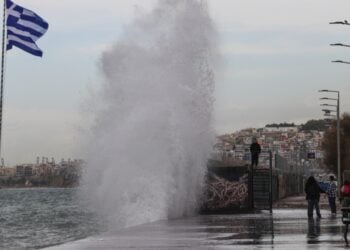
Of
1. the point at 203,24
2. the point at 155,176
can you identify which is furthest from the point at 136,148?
the point at 203,24

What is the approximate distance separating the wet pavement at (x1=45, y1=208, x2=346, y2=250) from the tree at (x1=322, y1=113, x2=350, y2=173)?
6616 centimetres

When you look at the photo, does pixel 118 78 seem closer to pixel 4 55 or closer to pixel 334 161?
pixel 4 55

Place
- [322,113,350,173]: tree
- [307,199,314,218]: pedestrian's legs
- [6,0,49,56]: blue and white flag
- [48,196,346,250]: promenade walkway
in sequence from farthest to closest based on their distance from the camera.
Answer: [322,113,350,173]: tree, [307,199,314,218]: pedestrian's legs, [6,0,49,56]: blue and white flag, [48,196,346,250]: promenade walkway

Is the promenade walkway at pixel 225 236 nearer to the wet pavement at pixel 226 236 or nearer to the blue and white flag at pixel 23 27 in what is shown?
the wet pavement at pixel 226 236

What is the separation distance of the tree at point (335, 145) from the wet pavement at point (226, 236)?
6616 centimetres

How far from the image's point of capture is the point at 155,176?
112ft

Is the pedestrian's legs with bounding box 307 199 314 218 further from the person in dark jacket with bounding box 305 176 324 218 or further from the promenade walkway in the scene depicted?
the promenade walkway

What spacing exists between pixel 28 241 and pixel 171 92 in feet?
27.9

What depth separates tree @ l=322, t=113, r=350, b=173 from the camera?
9556 cm

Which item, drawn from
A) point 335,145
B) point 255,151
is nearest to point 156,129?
point 255,151

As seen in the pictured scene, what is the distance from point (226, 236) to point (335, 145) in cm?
7713

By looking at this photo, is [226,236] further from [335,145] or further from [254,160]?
[335,145]

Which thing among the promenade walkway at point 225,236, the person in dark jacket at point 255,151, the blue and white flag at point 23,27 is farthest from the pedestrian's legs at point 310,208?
the blue and white flag at point 23,27

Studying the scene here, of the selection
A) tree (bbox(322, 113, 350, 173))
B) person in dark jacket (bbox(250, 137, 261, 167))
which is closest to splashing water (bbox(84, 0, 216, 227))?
person in dark jacket (bbox(250, 137, 261, 167))
